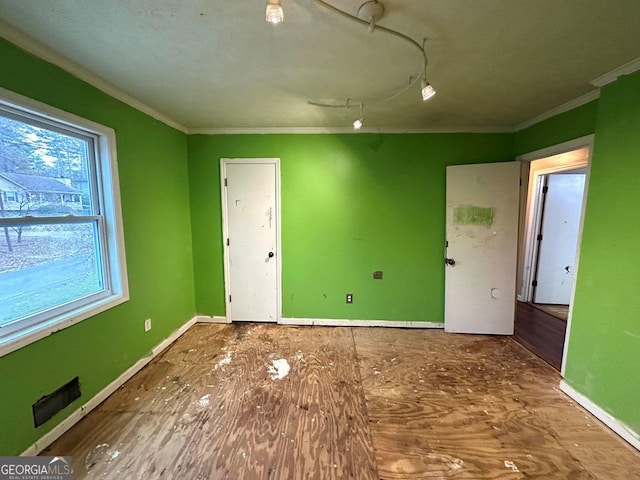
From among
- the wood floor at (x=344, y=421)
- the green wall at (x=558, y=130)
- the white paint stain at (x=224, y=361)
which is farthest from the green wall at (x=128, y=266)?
the green wall at (x=558, y=130)

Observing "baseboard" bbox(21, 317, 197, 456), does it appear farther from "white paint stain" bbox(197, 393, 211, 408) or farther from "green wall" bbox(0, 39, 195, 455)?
"white paint stain" bbox(197, 393, 211, 408)

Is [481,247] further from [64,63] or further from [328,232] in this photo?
[64,63]

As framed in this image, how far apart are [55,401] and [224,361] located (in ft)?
3.79

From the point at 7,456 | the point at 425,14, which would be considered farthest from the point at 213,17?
the point at 7,456

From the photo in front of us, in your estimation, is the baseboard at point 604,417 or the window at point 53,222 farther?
the baseboard at point 604,417

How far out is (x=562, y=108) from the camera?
2342 mm

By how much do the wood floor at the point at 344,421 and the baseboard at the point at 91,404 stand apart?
0.15 feet

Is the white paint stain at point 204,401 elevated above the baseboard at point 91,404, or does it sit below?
below

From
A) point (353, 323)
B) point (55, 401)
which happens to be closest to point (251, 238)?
point (353, 323)

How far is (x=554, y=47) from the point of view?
4.97 feet

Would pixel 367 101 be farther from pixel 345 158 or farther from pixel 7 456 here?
pixel 7 456

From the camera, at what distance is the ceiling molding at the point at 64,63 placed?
1407mm

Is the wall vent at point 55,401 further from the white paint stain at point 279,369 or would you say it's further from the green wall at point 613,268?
the green wall at point 613,268

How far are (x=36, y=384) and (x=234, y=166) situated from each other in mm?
2452
